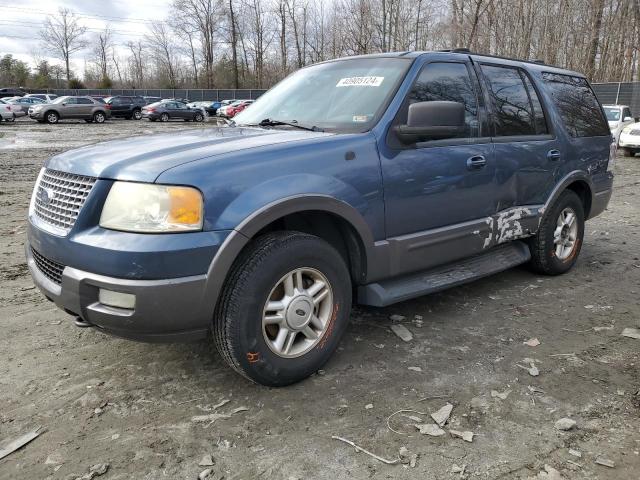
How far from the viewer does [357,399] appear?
9.36 ft

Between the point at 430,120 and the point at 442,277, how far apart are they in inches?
45.1

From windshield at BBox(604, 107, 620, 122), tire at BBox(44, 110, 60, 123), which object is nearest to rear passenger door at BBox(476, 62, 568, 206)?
windshield at BBox(604, 107, 620, 122)

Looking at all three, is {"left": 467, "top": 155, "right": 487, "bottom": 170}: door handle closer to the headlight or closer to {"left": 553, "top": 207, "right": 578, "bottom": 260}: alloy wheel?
{"left": 553, "top": 207, "right": 578, "bottom": 260}: alloy wheel

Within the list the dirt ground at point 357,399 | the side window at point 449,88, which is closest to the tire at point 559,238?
the dirt ground at point 357,399

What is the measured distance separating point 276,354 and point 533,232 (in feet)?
9.16

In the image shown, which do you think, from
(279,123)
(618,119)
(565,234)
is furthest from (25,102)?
(565,234)

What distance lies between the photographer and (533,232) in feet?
15.0

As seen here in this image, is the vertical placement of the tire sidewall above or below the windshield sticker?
below

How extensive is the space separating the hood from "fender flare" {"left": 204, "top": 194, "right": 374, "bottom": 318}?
15.1 inches

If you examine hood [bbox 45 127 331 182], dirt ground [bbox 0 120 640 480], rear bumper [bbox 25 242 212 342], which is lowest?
dirt ground [bbox 0 120 640 480]

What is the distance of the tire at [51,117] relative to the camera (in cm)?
3155

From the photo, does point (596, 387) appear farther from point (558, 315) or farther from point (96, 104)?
point (96, 104)

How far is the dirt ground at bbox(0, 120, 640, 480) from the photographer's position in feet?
7.74

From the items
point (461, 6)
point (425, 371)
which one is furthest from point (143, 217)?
point (461, 6)
